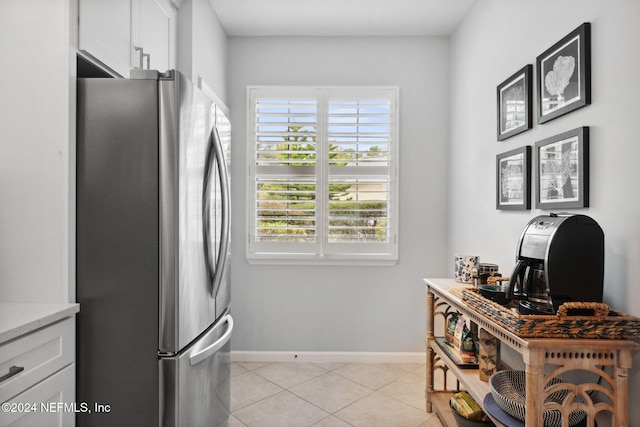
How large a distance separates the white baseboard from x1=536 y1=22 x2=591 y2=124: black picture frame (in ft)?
6.80

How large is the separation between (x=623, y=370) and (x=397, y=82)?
243cm

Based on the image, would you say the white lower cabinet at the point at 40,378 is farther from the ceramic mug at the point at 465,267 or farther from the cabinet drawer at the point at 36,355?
the ceramic mug at the point at 465,267

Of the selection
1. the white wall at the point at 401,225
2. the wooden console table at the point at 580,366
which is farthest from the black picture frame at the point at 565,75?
the white wall at the point at 401,225

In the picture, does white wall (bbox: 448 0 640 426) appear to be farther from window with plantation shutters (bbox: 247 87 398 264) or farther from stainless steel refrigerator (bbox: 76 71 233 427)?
stainless steel refrigerator (bbox: 76 71 233 427)

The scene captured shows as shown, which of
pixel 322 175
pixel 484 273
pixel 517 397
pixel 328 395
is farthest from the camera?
pixel 322 175

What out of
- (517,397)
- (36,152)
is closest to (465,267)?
(517,397)

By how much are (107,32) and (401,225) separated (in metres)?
2.30

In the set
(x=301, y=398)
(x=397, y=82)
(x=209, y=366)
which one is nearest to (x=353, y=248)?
(x=301, y=398)

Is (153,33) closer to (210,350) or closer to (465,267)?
(210,350)

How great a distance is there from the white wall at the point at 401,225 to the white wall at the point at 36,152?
1658 mm

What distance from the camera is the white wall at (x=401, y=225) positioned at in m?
2.98

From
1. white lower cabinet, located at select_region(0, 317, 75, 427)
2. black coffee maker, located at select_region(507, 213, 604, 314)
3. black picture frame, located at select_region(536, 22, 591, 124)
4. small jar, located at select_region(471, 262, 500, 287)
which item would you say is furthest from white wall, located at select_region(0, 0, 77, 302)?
black picture frame, located at select_region(536, 22, 591, 124)

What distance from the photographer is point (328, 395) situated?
244 centimetres

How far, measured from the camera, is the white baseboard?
2.98 m
